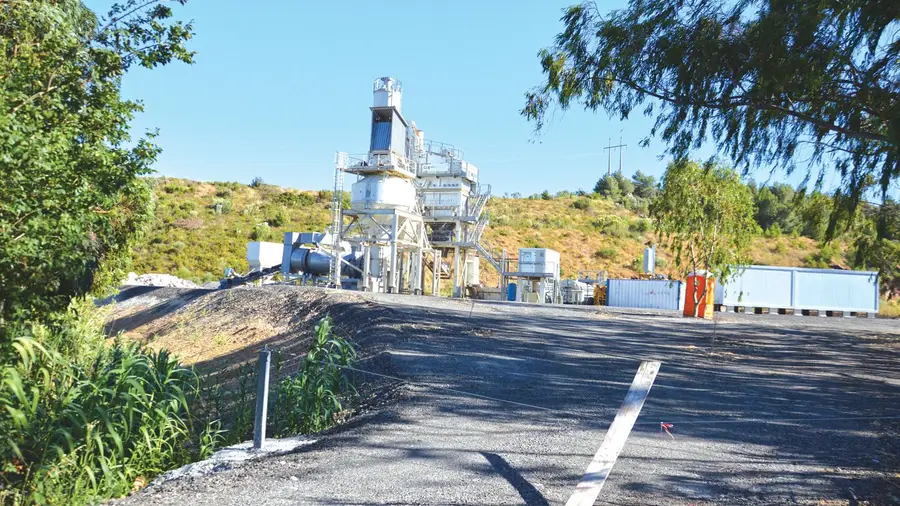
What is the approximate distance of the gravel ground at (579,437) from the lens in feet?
16.5

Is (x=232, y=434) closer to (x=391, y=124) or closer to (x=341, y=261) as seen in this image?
(x=341, y=261)

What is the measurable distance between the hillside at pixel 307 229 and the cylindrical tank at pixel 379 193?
16532 mm

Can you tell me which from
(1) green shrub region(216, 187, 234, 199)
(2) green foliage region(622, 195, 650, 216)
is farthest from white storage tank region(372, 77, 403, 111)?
(2) green foliage region(622, 195, 650, 216)

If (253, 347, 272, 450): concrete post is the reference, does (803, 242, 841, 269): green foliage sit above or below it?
above

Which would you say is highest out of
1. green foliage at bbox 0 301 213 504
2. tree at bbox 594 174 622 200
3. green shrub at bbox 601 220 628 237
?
tree at bbox 594 174 622 200

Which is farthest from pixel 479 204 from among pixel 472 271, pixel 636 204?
pixel 636 204

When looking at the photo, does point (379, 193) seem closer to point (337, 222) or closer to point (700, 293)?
point (337, 222)

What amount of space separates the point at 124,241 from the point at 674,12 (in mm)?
10061

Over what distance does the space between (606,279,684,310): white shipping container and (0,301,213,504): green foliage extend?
28418mm

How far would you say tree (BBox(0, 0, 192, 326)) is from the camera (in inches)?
246

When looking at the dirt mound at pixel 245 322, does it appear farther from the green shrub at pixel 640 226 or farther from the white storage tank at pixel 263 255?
the green shrub at pixel 640 226

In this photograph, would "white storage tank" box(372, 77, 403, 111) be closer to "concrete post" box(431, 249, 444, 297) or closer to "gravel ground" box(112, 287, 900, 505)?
"concrete post" box(431, 249, 444, 297)

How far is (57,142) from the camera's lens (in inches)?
262

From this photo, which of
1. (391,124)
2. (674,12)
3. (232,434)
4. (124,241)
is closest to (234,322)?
(124,241)
